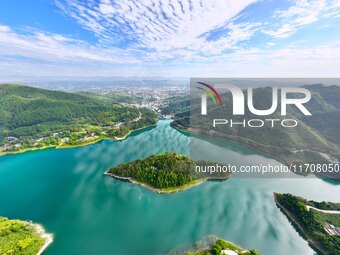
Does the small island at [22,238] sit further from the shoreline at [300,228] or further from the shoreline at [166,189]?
the shoreline at [300,228]

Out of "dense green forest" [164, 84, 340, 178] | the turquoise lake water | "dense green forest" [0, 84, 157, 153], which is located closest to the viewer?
the turquoise lake water

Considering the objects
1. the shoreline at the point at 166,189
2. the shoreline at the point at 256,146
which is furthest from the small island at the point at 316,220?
the shoreline at the point at 166,189

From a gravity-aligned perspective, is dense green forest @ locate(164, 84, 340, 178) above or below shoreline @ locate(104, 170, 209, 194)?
above

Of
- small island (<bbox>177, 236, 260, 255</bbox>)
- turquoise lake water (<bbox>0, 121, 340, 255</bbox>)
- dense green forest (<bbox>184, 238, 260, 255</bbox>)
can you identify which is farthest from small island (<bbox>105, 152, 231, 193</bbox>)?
dense green forest (<bbox>184, 238, 260, 255</bbox>)

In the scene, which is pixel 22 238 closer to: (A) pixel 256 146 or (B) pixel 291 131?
(A) pixel 256 146

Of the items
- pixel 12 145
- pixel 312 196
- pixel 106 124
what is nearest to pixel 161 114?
pixel 106 124

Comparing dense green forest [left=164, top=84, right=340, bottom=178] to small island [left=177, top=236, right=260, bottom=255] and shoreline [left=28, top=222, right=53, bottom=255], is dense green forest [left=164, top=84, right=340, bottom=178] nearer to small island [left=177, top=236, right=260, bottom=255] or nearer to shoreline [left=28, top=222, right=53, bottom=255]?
small island [left=177, top=236, right=260, bottom=255]
